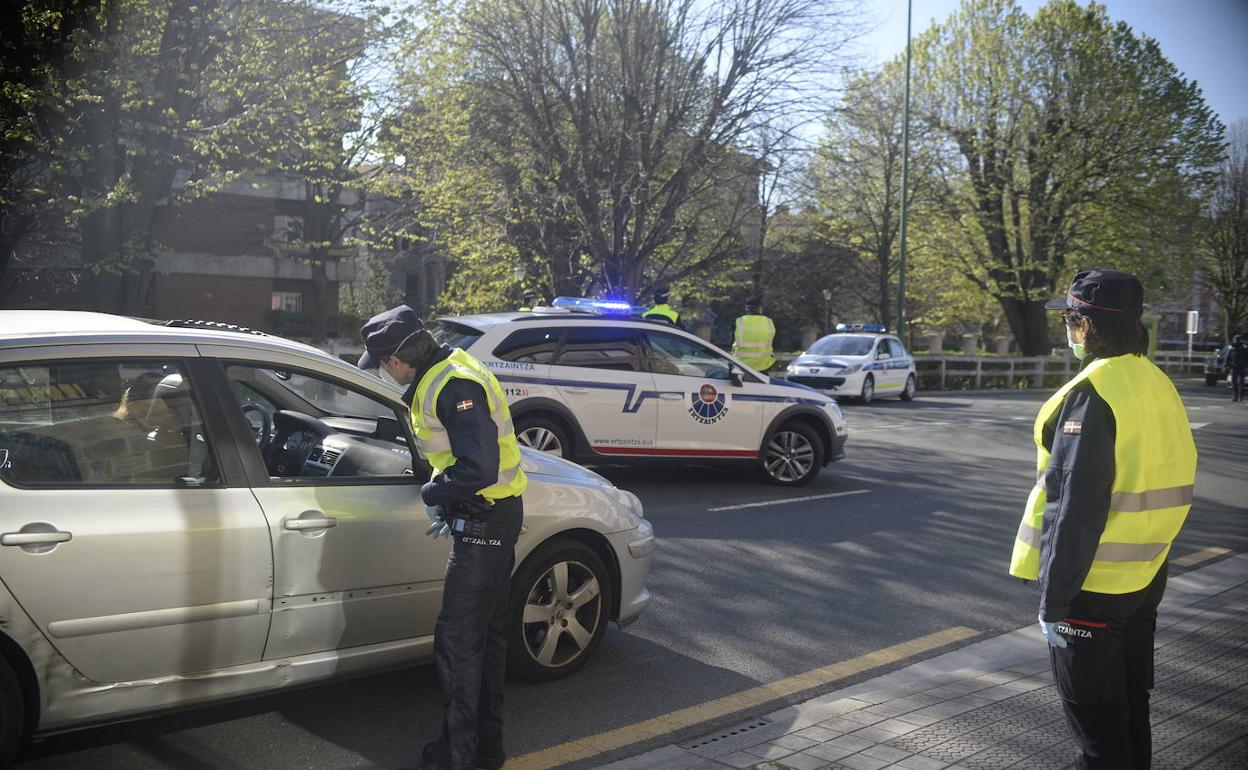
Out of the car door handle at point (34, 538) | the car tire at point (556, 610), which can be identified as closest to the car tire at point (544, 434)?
the car tire at point (556, 610)

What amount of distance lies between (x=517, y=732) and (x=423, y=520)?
95cm

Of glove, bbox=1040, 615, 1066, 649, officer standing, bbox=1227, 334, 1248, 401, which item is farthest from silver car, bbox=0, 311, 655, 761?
officer standing, bbox=1227, 334, 1248, 401

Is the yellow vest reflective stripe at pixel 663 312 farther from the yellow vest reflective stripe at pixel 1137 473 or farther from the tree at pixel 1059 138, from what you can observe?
the tree at pixel 1059 138

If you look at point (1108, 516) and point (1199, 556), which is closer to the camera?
point (1108, 516)

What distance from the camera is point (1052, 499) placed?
10.1ft

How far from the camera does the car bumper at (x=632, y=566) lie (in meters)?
5.09

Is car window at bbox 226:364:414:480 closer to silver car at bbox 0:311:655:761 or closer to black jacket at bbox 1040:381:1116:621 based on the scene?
silver car at bbox 0:311:655:761

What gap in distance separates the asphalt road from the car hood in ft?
3.10

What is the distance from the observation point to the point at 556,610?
4859 mm

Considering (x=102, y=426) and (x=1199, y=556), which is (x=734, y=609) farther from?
(x=1199, y=556)

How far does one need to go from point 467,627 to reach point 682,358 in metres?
6.81

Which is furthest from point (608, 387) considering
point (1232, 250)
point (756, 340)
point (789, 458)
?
point (1232, 250)

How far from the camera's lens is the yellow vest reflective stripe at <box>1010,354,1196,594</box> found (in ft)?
9.82

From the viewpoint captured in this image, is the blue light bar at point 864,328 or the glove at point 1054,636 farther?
the blue light bar at point 864,328
